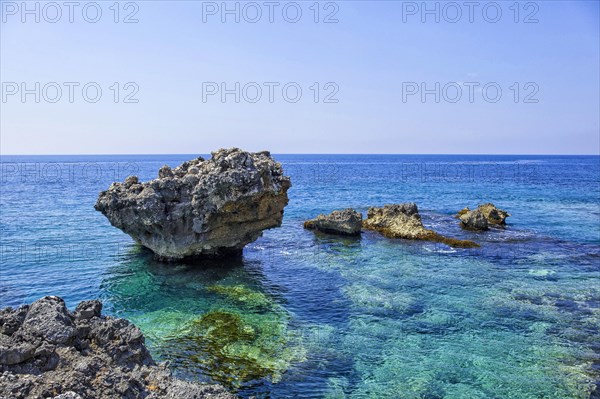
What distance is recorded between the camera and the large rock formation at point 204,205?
2569 cm

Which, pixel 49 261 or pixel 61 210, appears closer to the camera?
pixel 49 261

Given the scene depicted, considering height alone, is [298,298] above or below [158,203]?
below

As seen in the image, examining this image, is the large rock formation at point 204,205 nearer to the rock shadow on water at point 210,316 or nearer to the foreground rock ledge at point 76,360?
the rock shadow on water at point 210,316

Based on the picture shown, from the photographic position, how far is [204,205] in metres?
26.3

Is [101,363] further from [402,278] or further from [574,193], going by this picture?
[574,193]

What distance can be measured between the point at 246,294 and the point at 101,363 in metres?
13.5

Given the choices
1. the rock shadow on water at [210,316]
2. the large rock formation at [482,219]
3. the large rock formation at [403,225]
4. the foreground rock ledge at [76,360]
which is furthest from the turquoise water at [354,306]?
the foreground rock ledge at [76,360]

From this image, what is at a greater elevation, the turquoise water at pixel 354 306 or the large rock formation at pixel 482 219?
the large rock formation at pixel 482 219

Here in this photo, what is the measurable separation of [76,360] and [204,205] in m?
17.0

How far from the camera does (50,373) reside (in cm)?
908

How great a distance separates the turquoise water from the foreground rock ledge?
443 cm

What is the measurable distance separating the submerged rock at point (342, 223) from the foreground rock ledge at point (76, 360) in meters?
27.2

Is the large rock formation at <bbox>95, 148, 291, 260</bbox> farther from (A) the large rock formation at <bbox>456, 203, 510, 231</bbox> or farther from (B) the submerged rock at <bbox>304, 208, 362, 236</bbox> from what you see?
(A) the large rock formation at <bbox>456, 203, 510, 231</bbox>

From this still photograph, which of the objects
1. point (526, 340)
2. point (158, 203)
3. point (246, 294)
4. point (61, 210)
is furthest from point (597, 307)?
point (61, 210)
